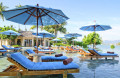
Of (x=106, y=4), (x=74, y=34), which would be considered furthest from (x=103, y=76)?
(x=106, y=4)

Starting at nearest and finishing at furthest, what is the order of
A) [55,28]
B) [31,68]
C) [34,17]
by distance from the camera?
[31,68], [34,17], [55,28]

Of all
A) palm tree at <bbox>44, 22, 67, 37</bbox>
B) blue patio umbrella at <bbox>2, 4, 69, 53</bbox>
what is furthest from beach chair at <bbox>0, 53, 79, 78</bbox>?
palm tree at <bbox>44, 22, 67, 37</bbox>

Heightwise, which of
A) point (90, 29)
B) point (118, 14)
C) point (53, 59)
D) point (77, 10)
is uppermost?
point (118, 14)

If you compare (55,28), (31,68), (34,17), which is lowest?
(31,68)

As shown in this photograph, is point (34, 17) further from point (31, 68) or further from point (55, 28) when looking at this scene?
point (55, 28)

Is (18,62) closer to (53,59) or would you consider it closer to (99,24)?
(53,59)

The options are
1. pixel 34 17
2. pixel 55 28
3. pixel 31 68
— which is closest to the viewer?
pixel 31 68

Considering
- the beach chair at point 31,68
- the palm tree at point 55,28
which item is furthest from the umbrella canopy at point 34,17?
the palm tree at point 55,28

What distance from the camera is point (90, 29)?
1122 centimetres

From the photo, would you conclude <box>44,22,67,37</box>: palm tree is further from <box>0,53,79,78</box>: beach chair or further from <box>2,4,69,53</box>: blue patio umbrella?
<box>0,53,79,78</box>: beach chair

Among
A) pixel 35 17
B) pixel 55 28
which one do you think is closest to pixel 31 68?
pixel 35 17

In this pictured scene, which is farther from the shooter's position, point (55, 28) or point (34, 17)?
point (55, 28)

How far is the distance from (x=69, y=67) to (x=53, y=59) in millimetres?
2620

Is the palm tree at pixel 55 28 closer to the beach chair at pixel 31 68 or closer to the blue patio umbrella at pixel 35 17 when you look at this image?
the blue patio umbrella at pixel 35 17
